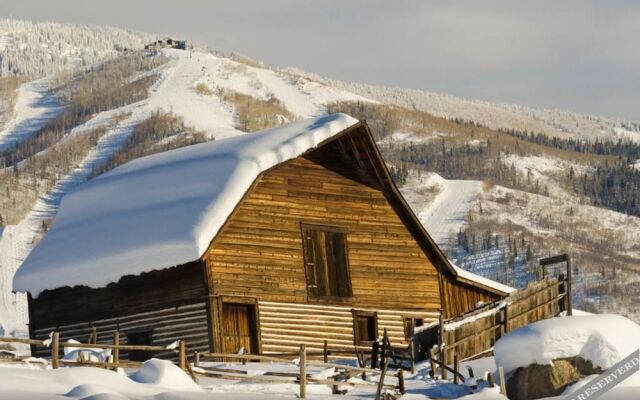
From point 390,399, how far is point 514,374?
284 cm

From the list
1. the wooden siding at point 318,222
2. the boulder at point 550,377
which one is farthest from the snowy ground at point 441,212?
the boulder at point 550,377

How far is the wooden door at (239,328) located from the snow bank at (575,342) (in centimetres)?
1228

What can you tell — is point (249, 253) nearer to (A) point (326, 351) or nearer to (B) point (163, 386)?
(A) point (326, 351)

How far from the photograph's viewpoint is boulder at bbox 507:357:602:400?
31547 millimetres

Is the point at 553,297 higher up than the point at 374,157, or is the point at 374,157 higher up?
the point at 374,157

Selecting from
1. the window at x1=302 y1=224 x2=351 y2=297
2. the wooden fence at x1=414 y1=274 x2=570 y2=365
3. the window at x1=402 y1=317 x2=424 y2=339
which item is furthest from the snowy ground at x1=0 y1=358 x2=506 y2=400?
the window at x1=402 y1=317 x2=424 y2=339

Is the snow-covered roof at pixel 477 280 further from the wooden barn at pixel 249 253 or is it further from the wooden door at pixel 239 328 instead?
the wooden door at pixel 239 328

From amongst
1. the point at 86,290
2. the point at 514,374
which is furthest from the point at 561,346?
the point at 86,290

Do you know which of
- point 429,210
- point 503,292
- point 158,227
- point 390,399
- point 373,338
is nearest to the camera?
point 390,399

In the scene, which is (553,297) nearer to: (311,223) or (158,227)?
(311,223)

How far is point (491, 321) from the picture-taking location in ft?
142

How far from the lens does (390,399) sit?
102 ft

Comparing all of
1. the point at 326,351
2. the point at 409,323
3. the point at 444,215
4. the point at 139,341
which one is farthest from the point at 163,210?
the point at 444,215

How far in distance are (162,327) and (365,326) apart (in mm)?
6497
